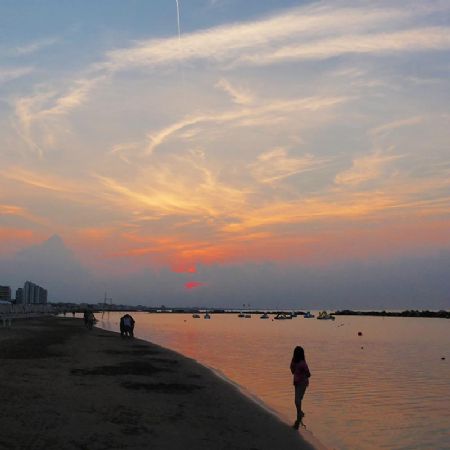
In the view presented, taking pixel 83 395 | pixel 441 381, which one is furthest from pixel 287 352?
pixel 83 395

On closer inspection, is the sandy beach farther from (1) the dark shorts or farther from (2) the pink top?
(2) the pink top

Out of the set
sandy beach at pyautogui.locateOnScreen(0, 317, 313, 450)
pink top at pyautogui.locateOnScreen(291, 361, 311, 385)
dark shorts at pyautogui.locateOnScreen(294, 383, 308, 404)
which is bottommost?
sandy beach at pyautogui.locateOnScreen(0, 317, 313, 450)

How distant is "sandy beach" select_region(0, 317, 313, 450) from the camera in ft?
41.1

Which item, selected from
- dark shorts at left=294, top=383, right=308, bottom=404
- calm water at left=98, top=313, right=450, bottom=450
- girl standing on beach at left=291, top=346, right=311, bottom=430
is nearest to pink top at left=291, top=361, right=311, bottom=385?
girl standing on beach at left=291, top=346, right=311, bottom=430

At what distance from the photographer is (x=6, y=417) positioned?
43.9ft

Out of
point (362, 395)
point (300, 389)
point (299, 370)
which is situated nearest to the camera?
point (299, 370)

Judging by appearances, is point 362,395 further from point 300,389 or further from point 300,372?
point 300,372

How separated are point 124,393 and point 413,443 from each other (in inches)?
425

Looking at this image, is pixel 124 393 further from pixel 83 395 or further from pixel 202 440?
pixel 202 440

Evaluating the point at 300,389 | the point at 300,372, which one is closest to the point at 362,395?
the point at 300,389

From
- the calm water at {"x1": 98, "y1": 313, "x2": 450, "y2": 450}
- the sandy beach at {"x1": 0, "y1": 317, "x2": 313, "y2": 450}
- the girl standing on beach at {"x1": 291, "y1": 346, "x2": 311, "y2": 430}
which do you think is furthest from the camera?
the calm water at {"x1": 98, "y1": 313, "x2": 450, "y2": 450}

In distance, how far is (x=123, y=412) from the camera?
15.7 m

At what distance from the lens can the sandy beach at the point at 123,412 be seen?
12.5m

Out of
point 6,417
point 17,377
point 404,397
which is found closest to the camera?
point 6,417
